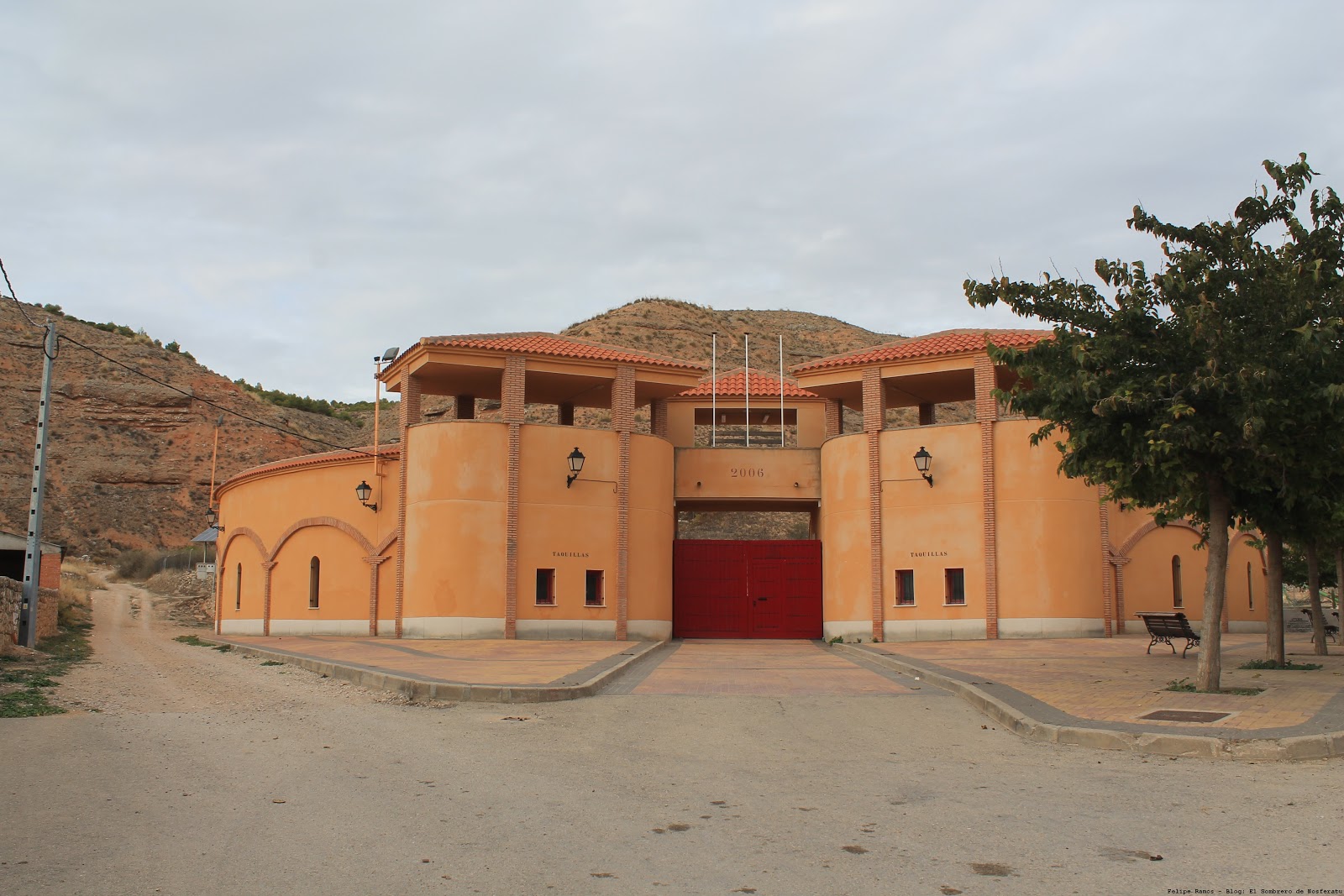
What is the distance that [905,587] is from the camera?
25.8 metres

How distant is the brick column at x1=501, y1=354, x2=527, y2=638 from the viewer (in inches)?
992

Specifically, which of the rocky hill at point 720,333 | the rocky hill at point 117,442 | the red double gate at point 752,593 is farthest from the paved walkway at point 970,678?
the rocky hill at point 720,333

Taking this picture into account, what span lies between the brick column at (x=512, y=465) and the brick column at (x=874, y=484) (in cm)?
810

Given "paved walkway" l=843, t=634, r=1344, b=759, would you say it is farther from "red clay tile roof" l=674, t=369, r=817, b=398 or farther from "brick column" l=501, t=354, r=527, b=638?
"red clay tile roof" l=674, t=369, r=817, b=398

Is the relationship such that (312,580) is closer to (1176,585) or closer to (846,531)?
(846,531)

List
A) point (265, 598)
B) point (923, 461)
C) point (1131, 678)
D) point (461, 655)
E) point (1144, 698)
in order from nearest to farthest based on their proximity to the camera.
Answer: point (1144, 698) < point (1131, 678) < point (461, 655) < point (923, 461) < point (265, 598)

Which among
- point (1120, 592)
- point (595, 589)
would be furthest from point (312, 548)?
point (1120, 592)

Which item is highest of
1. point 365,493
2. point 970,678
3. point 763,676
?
point 365,493

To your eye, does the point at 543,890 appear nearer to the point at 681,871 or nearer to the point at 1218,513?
the point at 681,871

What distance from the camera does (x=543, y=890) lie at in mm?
5574

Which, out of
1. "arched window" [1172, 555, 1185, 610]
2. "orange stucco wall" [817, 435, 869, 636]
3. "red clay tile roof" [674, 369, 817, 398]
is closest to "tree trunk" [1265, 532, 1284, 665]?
"arched window" [1172, 555, 1185, 610]

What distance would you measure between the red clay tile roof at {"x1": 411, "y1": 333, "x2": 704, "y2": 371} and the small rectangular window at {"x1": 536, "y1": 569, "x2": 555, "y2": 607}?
5.13 m

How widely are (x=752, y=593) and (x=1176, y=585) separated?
9998mm

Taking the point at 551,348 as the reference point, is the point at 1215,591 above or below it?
→ below
